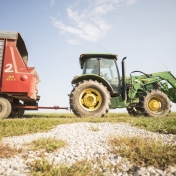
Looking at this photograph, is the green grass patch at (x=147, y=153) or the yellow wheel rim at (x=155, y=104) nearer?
the green grass patch at (x=147, y=153)

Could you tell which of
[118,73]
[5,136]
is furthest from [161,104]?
[5,136]

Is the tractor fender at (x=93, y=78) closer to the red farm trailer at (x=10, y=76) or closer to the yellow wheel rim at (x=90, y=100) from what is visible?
the yellow wheel rim at (x=90, y=100)

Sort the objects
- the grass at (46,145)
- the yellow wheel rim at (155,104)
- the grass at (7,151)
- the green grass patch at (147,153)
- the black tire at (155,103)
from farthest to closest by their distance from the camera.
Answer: the yellow wheel rim at (155,104) < the black tire at (155,103) < the grass at (46,145) < the grass at (7,151) < the green grass patch at (147,153)

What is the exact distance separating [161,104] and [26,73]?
539 cm

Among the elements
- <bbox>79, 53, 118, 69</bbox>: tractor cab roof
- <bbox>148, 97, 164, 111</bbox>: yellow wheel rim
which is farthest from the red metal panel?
<bbox>148, 97, 164, 111</bbox>: yellow wheel rim

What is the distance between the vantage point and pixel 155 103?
696 cm

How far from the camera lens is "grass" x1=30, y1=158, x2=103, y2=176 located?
6.29 feet

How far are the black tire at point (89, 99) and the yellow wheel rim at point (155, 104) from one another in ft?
6.60

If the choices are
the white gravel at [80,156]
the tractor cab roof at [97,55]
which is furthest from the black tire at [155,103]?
the white gravel at [80,156]

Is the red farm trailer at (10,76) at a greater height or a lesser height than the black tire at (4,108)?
greater

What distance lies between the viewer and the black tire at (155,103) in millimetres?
6781

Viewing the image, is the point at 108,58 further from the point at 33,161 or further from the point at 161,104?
the point at 33,161

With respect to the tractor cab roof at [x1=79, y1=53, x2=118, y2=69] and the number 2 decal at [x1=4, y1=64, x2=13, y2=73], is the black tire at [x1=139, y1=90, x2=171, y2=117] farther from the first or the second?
the number 2 decal at [x1=4, y1=64, x2=13, y2=73]

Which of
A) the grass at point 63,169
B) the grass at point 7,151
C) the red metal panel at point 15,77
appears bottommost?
the grass at point 63,169
